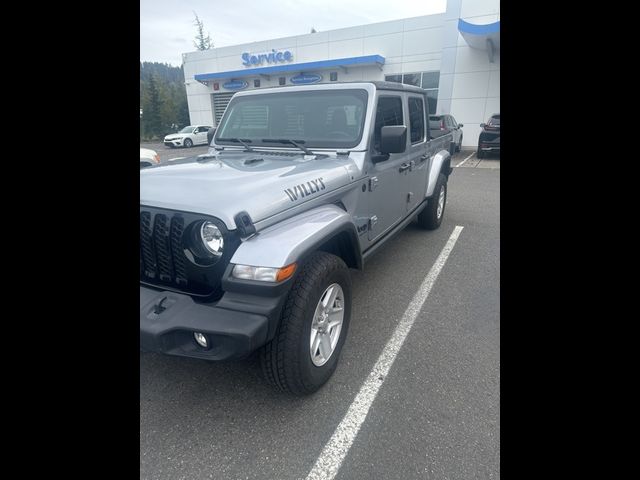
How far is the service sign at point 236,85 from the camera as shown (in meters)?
25.5

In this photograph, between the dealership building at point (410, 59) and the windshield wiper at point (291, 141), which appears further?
the dealership building at point (410, 59)

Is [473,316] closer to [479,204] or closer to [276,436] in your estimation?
[276,436]

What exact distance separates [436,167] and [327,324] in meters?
3.58

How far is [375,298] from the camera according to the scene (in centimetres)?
359

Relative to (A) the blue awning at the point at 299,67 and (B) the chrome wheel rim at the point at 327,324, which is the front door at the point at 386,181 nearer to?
(B) the chrome wheel rim at the point at 327,324

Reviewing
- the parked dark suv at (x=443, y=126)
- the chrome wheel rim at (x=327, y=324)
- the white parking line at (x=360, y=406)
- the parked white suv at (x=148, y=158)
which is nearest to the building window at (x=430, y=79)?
the parked dark suv at (x=443, y=126)

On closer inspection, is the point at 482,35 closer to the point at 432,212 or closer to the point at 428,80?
the point at 428,80

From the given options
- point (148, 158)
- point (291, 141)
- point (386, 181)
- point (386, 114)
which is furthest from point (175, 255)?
point (148, 158)

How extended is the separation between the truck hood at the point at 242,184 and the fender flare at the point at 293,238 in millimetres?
103

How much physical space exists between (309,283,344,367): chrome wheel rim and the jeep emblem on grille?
62 centimetres

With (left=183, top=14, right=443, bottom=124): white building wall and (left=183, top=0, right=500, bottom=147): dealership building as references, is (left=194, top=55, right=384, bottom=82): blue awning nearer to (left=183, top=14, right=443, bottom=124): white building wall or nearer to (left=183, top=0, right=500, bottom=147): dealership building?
(left=183, top=0, right=500, bottom=147): dealership building

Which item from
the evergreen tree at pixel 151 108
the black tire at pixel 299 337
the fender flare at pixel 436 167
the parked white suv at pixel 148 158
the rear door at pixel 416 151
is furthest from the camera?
the evergreen tree at pixel 151 108
